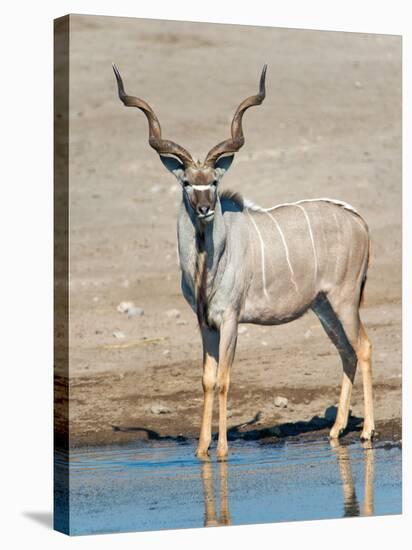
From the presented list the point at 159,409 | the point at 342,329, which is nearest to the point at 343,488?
the point at 342,329

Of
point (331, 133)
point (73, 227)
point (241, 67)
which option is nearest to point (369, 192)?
point (331, 133)

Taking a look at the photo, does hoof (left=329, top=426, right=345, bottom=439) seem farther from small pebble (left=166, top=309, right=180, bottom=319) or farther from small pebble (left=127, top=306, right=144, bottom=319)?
small pebble (left=127, top=306, right=144, bottom=319)

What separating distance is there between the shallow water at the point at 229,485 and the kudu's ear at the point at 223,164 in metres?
2.05

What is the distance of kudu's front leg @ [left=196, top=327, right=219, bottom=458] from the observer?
13750mm

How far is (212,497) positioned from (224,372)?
935 millimetres

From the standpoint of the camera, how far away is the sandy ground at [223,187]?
13406mm

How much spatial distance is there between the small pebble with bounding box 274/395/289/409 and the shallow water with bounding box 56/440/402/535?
302mm

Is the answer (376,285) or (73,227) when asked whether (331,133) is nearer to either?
(376,285)

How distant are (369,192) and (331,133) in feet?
1.84

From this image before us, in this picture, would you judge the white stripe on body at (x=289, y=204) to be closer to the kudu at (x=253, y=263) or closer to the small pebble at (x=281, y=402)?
the kudu at (x=253, y=263)

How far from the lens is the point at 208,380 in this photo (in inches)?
542

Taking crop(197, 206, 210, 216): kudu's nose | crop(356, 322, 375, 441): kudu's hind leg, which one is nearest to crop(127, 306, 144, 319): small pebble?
crop(197, 206, 210, 216): kudu's nose

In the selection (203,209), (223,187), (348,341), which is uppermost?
(223,187)

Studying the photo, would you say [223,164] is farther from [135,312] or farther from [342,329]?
[342,329]
